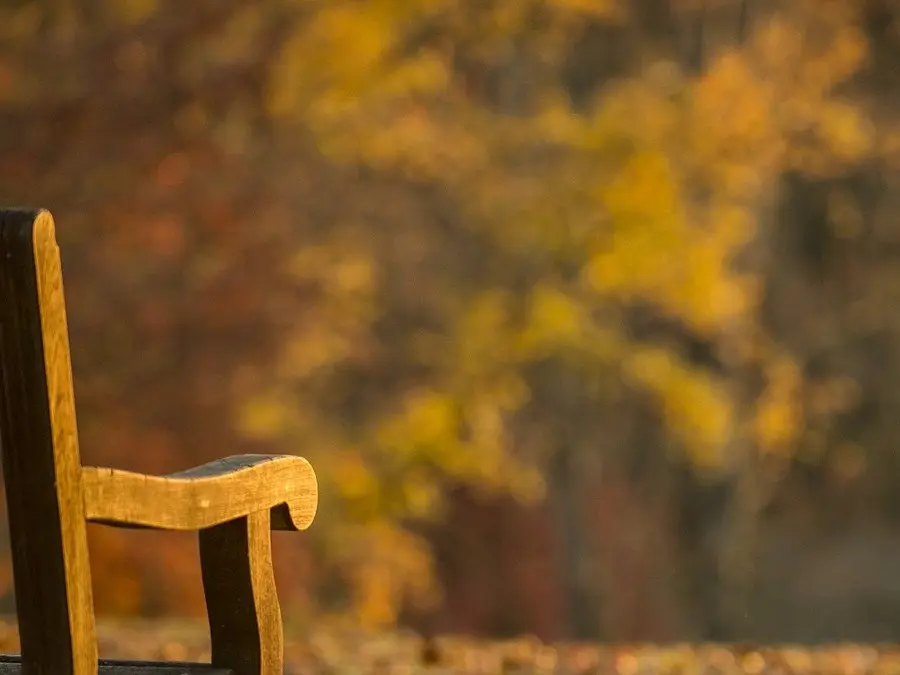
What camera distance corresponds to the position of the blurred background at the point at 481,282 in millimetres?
9375

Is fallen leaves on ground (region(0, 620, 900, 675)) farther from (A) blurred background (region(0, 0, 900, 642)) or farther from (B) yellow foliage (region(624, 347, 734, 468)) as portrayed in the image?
(B) yellow foliage (region(624, 347, 734, 468))

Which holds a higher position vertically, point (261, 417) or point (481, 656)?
point (261, 417)

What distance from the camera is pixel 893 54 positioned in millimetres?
16797

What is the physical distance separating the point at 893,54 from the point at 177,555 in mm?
10160

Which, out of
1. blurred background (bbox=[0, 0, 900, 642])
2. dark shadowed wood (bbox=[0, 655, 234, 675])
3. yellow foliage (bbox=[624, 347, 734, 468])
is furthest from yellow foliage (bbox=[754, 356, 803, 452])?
dark shadowed wood (bbox=[0, 655, 234, 675])

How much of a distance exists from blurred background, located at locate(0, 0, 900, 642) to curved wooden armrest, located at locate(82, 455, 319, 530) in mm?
6383

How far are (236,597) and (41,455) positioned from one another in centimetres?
66

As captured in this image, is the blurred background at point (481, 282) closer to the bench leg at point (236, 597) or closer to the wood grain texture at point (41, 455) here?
the bench leg at point (236, 597)

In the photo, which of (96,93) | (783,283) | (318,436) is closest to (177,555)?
(318,436)

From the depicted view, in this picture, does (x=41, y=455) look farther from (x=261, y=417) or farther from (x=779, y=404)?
(x=779, y=404)

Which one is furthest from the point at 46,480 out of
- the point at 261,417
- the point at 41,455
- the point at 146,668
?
the point at 261,417

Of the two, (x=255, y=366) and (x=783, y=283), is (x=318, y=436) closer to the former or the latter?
(x=255, y=366)

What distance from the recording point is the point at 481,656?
6148mm

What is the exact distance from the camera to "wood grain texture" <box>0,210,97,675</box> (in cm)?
190
